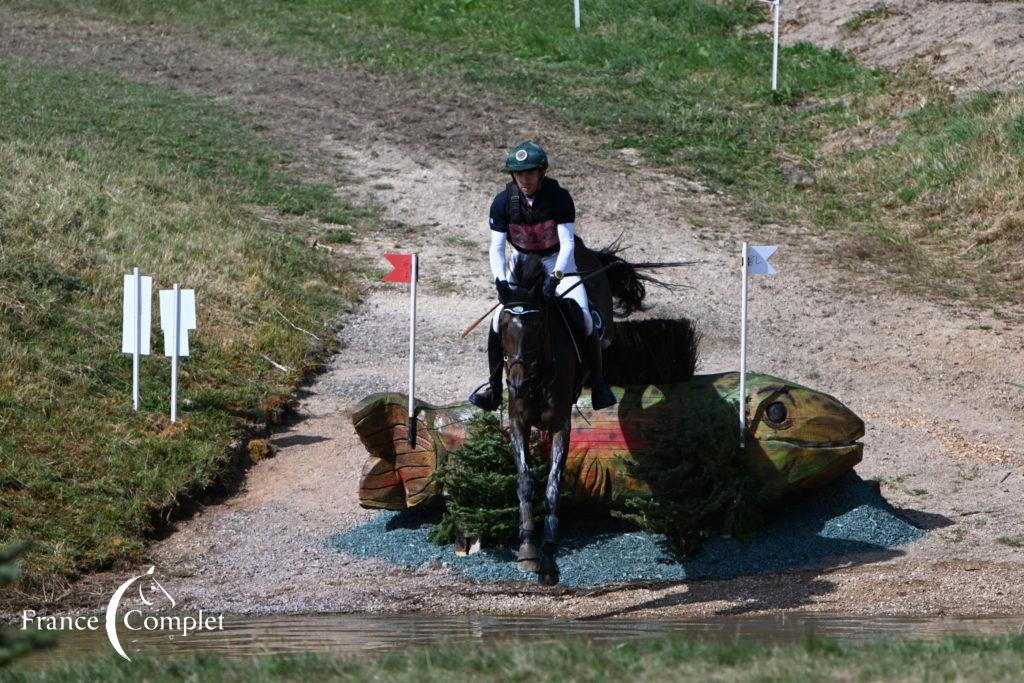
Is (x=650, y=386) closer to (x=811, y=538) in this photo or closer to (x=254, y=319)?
(x=811, y=538)

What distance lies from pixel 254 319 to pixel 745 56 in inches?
730

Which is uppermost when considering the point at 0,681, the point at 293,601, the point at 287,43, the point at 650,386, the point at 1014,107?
the point at 287,43

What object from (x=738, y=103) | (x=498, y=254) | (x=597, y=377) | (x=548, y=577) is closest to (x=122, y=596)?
(x=548, y=577)

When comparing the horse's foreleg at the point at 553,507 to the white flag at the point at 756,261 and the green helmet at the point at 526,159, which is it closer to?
the green helmet at the point at 526,159

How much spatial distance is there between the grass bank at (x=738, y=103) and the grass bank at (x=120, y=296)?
7.01 meters

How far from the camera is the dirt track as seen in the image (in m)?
9.32

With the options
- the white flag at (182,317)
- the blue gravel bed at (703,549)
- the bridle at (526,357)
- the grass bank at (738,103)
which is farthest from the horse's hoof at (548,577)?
the grass bank at (738,103)

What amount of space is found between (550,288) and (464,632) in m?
2.55

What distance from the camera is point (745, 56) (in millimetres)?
31594

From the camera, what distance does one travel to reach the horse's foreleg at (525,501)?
8.85 m

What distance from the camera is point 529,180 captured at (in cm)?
971

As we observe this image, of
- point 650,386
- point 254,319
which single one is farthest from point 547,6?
point 650,386

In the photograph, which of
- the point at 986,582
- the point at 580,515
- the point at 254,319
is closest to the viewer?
the point at 986,582

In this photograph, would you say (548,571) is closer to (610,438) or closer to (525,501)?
(525,501)
